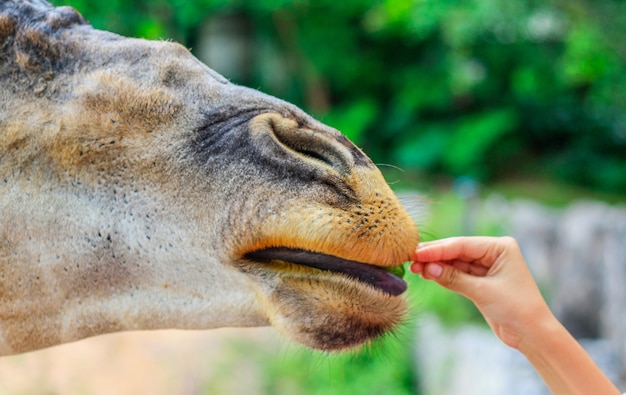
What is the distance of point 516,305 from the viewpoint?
1.73 m

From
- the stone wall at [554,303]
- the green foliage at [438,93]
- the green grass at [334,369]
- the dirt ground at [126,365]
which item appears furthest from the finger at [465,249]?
the green foliage at [438,93]

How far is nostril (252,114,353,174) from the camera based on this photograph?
1632mm

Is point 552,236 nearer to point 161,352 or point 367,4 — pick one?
point 161,352

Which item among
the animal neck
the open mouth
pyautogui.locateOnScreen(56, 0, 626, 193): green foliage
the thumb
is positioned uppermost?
the open mouth

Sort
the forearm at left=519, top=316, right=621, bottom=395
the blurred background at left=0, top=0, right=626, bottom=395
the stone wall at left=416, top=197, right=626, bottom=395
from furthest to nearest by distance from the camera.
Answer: the blurred background at left=0, top=0, right=626, bottom=395 < the stone wall at left=416, top=197, right=626, bottom=395 < the forearm at left=519, top=316, right=621, bottom=395

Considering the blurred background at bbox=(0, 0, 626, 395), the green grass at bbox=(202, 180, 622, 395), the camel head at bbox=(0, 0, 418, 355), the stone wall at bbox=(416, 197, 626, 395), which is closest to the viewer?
the camel head at bbox=(0, 0, 418, 355)

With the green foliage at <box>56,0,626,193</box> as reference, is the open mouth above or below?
above

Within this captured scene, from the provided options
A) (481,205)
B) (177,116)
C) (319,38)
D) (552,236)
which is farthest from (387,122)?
(177,116)

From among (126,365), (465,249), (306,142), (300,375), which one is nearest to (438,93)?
(300,375)

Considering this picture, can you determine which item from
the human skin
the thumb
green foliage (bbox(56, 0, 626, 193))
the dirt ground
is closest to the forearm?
the human skin

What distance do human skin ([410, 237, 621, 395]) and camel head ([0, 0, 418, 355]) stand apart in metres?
0.18

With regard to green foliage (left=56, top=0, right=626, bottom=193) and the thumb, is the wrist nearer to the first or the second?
the thumb

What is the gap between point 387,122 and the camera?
16.4 metres

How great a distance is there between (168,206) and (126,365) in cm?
468
